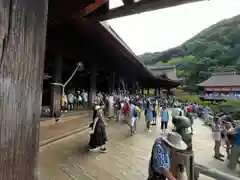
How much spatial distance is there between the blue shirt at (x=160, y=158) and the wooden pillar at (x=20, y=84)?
1.68 meters

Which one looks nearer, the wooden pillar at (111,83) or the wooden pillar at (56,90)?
the wooden pillar at (56,90)

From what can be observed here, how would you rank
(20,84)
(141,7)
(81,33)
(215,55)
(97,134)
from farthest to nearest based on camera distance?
(215,55) → (81,33) → (97,134) → (141,7) → (20,84)

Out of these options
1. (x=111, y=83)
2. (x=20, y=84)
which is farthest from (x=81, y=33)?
(x=111, y=83)

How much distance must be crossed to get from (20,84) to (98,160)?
4768mm

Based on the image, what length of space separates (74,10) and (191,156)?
338 centimetres

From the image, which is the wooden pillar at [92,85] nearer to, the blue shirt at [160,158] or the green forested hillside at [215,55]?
the blue shirt at [160,158]

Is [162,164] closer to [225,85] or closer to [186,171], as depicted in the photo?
[186,171]

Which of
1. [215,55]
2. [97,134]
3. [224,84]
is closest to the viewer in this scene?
[97,134]

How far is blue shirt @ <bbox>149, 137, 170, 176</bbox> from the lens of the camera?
2254 millimetres

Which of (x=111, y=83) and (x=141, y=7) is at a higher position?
(x=141, y=7)

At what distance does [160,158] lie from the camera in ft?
7.47

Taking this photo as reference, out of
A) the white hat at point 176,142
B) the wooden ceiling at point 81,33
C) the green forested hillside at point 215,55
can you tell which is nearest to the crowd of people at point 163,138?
the white hat at point 176,142

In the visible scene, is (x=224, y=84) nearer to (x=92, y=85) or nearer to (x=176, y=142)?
(x=92, y=85)

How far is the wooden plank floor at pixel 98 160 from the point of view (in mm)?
4223
